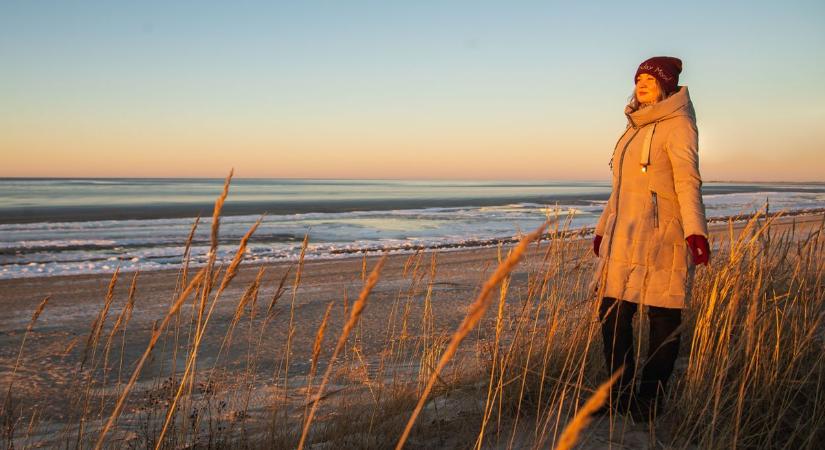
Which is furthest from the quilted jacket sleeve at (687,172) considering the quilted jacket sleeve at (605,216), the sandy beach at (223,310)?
the sandy beach at (223,310)

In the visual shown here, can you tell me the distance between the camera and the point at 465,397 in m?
3.46

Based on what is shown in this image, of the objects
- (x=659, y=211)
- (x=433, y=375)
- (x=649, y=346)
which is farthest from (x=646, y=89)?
(x=433, y=375)

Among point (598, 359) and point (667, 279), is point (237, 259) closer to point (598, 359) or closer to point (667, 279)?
point (667, 279)

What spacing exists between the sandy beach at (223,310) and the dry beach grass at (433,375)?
0.13ft

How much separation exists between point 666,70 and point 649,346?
1.36 meters

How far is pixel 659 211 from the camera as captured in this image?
3004 mm

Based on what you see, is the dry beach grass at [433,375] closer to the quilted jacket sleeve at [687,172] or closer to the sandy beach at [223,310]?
the sandy beach at [223,310]

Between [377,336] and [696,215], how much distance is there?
145 inches

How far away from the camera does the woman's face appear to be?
3068 millimetres

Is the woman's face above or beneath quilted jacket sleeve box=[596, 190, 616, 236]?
above

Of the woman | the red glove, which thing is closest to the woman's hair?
the woman

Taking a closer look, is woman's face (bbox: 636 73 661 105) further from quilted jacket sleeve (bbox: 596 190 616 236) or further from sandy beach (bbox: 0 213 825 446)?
sandy beach (bbox: 0 213 825 446)

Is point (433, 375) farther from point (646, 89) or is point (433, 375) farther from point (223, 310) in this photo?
point (223, 310)

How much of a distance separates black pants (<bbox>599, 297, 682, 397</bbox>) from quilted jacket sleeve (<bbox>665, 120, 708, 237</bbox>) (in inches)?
18.2
